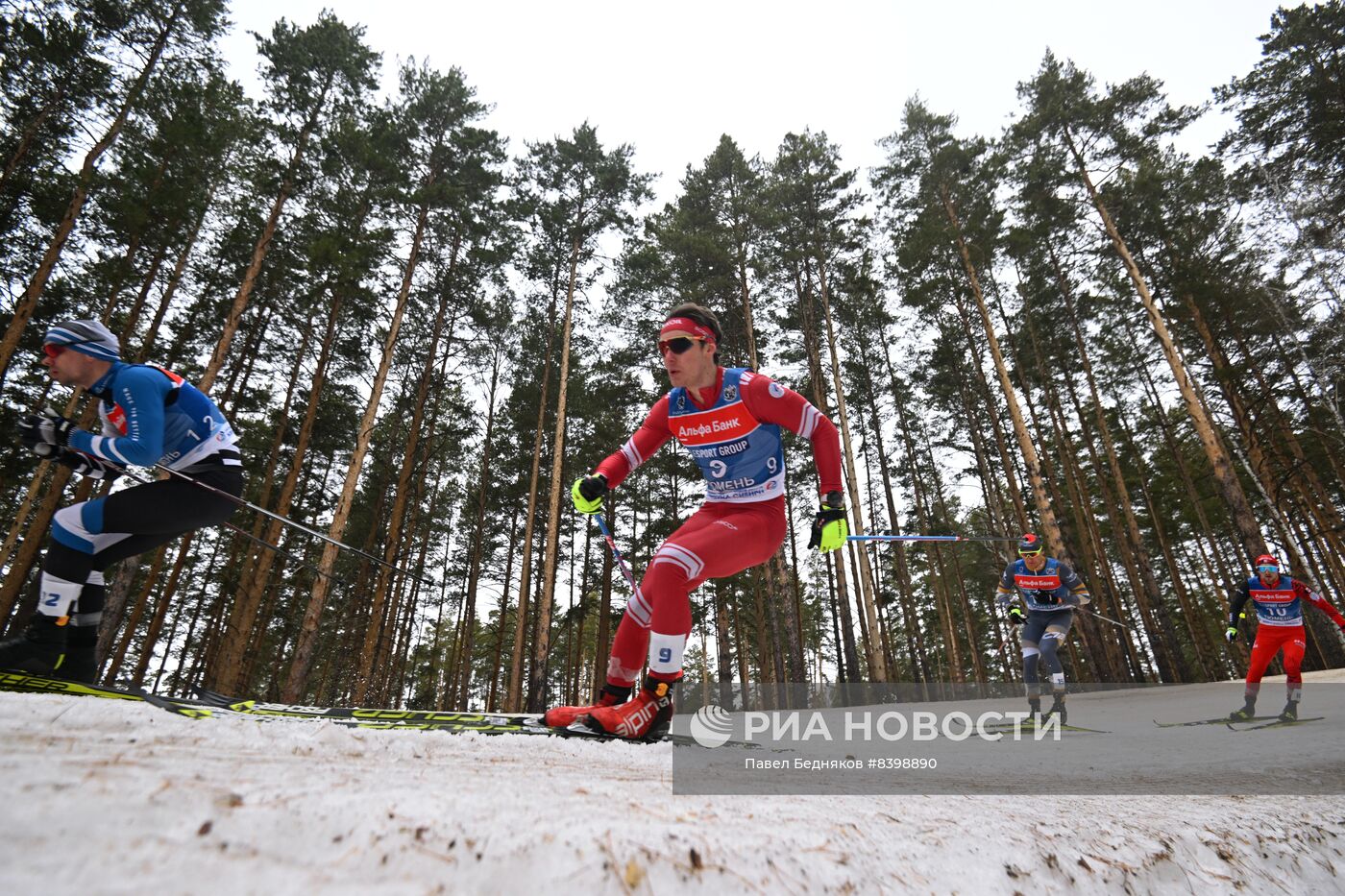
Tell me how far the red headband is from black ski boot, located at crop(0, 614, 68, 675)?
135 inches

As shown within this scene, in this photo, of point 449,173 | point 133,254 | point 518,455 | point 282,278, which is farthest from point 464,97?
point 518,455

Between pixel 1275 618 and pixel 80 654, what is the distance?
451 inches

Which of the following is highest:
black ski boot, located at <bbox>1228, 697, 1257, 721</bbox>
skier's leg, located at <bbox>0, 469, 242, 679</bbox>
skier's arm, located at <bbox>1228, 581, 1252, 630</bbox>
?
skier's arm, located at <bbox>1228, 581, 1252, 630</bbox>

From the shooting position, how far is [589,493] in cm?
334

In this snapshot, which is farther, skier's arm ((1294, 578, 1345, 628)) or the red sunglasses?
skier's arm ((1294, 578, 1345, 628))

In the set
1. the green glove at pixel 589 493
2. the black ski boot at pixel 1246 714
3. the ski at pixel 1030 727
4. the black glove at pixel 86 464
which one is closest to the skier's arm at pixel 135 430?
the black glove at pixel 86 464

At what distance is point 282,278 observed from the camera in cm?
1564

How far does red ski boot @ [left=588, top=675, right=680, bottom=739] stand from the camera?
2.65 metres

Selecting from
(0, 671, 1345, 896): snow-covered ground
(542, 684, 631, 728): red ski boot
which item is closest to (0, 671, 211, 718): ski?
(0, 671, 1345, 896): snow-covered ground

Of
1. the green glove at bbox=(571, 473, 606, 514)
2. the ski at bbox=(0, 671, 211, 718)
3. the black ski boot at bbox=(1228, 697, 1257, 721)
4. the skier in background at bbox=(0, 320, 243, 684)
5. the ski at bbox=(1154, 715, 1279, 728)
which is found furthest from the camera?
the black ski boot at bbox=(1228, 697, 1257, 721)

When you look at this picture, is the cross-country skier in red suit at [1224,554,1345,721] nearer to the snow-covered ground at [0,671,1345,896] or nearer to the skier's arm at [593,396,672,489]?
the snow-covered ground at [0,671,1345,896]

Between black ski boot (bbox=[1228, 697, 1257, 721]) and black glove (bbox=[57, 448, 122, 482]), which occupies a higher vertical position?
black glove (bbox=[57, 448, 122, 482])

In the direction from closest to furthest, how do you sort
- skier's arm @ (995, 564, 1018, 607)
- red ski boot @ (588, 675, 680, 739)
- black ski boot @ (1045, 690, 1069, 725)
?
red ski boot @ (588, 675, 680, 739), black ski boot @ (1045, 690, 1069, 725), skier's arm @ (995, 564, 1018, 607)

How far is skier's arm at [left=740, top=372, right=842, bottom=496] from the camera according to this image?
10.3 ft
